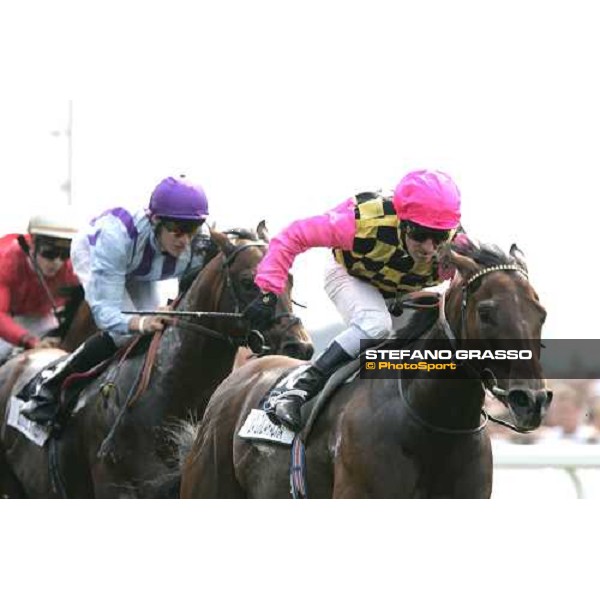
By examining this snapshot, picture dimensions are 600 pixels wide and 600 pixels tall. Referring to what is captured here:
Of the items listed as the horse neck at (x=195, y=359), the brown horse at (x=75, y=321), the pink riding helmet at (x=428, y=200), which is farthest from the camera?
the brown horse at (x=75, y=321)

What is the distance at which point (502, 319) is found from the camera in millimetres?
5250

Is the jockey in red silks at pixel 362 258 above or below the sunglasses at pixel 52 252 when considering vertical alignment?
above

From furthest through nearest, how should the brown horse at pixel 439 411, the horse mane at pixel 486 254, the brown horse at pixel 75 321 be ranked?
1. the brown horse at pixel 75 321
2. the horse mane at pixel 486 254
3. the brown horse at pixel 439 411

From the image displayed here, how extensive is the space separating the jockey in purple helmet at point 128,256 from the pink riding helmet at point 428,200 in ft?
5.37

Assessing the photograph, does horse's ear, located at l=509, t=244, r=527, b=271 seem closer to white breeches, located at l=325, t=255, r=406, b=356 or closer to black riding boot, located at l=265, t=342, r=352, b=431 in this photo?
white breeches, located at l=325, t=255, r=406, b=356

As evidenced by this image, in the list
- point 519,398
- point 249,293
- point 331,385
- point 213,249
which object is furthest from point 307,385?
point 213,249

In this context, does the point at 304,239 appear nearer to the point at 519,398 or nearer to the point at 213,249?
the point at 519,398

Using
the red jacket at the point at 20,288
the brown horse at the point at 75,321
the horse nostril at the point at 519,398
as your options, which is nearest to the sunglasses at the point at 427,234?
the horse nostril at the point at 519,398

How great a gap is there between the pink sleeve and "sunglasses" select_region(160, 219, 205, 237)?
50.9 inches

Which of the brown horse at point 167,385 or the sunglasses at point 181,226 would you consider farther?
the sunglasses at point 181,226

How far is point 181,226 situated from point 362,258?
4.76 ft

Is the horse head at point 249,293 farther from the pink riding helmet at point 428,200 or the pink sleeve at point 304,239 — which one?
the pink riding helmet at point 428,200

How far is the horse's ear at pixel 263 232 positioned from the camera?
6.97 metres
